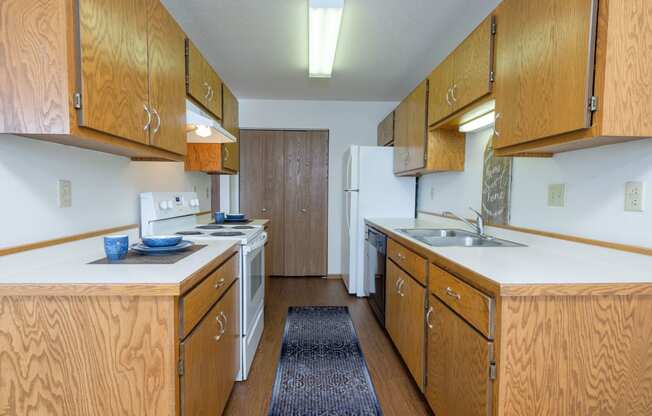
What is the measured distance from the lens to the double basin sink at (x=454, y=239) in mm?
1848

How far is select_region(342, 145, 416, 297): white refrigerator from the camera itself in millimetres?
3557

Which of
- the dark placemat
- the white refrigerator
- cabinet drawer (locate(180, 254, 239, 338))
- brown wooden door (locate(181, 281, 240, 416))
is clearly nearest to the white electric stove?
brown wooden door (locate(181, 281, 240, 416))

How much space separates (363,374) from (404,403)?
341 millimetres

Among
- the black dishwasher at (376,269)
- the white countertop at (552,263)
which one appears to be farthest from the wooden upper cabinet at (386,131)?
the white countertop at (552,263)

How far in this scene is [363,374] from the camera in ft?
6.84

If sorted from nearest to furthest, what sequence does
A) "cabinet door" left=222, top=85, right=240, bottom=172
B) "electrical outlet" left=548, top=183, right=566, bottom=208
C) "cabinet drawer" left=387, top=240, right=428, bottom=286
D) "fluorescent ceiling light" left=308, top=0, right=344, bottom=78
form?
"electrical outlet" left=548, top=183, right=566, bottom=208, "cabinet drawer" left=387, top=240, right=428, bottom=286, "fluorescent ceiling light" left=308, top=0, right=344, bottom=78, "cabinet door" left=222, top=85, right=240, bottom=172

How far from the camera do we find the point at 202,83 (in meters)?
2.19

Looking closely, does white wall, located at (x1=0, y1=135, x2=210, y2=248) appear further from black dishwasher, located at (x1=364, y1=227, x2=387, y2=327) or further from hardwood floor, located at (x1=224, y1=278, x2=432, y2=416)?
black dishwasher, located at (x1=364, y1=227, x2=387, y2=327)

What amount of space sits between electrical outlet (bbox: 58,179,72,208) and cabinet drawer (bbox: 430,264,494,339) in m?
1.67

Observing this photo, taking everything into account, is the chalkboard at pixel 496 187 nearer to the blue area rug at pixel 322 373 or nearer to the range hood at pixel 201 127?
the blue area rug at pixel 322 373

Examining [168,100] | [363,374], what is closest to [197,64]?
[168,100]

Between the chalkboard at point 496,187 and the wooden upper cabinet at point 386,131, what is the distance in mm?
1434

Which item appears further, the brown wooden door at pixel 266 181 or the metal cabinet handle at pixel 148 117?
the brown wooden door at pixel 266 181

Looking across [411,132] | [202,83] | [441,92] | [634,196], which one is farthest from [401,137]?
[634,196]
